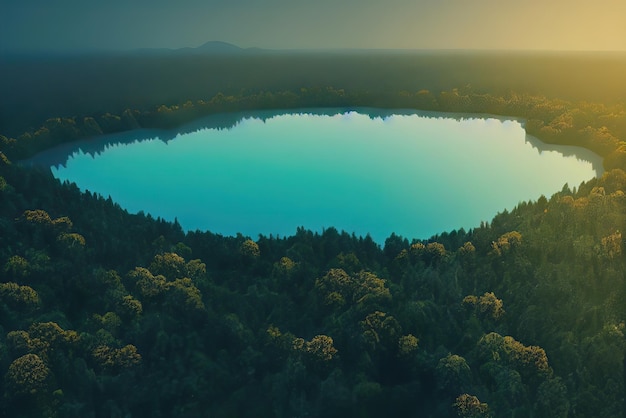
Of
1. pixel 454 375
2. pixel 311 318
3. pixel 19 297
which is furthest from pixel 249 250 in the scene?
pixel 454 375

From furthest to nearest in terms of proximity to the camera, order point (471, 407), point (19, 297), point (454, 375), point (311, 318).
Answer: point (19, 297)
point (311, 318)
point (454, 375)
point (471, 407)

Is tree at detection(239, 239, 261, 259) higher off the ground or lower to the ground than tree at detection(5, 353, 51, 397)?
higher

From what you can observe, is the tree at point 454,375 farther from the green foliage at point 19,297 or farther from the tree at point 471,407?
the green foliage at point 19,297

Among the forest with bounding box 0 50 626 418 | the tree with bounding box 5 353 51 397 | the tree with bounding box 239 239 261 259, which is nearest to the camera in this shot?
the tree with bounding box 5 353 51 397

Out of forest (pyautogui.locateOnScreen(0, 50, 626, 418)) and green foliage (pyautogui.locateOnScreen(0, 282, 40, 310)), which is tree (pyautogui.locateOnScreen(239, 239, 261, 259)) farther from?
green foliage (pyautogui.locateOnScreen(0, 282, 40, 310))

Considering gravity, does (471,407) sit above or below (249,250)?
below

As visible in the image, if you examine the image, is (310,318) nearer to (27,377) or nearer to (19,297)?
(27,377)

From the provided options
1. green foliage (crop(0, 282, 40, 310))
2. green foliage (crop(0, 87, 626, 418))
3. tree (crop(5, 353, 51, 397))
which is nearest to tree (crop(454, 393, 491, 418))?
green foliage (crop(0, 87, 626, 418))

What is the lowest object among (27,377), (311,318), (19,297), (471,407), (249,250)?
(471,407)

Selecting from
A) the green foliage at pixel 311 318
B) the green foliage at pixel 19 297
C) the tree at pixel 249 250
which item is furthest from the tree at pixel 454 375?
the green foliage at pixel 19 297
